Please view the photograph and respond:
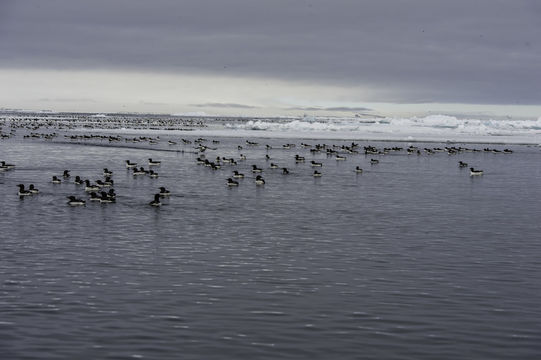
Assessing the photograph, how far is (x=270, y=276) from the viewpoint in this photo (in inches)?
702

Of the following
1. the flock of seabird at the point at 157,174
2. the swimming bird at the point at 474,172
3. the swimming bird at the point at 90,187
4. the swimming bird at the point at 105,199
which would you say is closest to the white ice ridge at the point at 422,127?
the flock of seabird at the point at 157,174

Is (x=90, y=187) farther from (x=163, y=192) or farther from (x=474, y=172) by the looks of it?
(x=474, y=172)

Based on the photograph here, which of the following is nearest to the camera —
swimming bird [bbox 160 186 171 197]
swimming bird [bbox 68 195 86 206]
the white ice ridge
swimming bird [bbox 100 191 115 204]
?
swimming bird [bbox 68 195 86 206]

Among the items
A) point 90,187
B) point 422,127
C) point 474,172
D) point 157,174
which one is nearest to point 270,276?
point 90,187

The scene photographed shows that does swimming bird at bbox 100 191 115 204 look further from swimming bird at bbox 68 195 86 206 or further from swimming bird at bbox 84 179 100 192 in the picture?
swimming bird at bbox 84 179 100 192

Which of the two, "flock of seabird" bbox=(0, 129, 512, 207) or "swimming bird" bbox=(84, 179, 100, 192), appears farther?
"swimming bird" bbox=(84, 179, 100, 192)

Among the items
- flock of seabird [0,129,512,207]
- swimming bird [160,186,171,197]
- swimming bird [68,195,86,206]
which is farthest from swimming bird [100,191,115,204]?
swimming bird [160,186,171,197]

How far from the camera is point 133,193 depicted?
115 feet

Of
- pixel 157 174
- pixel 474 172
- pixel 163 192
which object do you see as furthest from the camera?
pixel 474 172

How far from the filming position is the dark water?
42.5 feet

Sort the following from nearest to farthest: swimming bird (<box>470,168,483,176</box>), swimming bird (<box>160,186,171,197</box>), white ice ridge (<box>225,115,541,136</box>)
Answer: swimming bird (<box>160,186,171,197</box>) < swimming bird (<box>470,168,483,176</box>) < white ice ridge (<box>225,115,541,136</box>)

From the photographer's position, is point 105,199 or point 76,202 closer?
point 76,202

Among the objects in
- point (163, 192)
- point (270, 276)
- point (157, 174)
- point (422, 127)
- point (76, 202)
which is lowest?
point (270, 276)

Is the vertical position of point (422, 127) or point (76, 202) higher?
point (422, 127)
